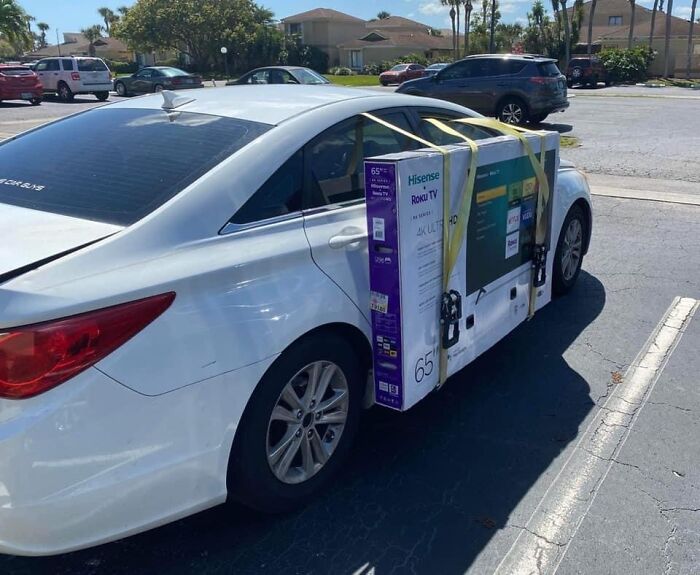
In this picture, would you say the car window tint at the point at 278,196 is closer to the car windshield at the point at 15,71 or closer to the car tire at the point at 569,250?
the car tire at the point at 569,250

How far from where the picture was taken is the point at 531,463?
314 centimetres

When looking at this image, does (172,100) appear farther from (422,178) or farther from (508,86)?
(508,86)

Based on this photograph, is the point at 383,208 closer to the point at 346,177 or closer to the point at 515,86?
the point at 346,177

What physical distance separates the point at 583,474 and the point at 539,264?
1.38 meters

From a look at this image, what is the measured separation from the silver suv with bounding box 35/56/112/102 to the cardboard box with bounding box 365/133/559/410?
2862cm

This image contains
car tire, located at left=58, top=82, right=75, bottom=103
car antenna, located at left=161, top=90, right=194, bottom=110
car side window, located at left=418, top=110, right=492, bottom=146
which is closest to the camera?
car antenna, located at left=161, top=90, right=194, bottom=110

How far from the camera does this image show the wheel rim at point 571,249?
16.3 ft

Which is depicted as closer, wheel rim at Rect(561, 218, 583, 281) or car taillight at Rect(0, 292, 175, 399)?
car taillight at Rect(0, 292, 175, 399)

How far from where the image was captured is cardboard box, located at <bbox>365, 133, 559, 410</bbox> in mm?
2688

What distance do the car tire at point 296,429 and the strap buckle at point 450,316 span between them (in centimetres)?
42

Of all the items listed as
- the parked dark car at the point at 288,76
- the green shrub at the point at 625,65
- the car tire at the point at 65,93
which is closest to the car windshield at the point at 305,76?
the parked dark car at the point at 288,76

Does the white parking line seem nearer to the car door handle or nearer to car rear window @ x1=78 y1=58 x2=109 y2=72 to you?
the car door handle

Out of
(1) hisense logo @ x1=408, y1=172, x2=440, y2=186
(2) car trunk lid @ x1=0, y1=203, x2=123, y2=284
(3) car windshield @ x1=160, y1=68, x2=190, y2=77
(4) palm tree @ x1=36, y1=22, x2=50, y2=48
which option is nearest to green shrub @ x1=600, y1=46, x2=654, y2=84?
(3) car windshield @ x1=160, y1=68, x2=190, y2=77

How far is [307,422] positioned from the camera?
2.76 metres
